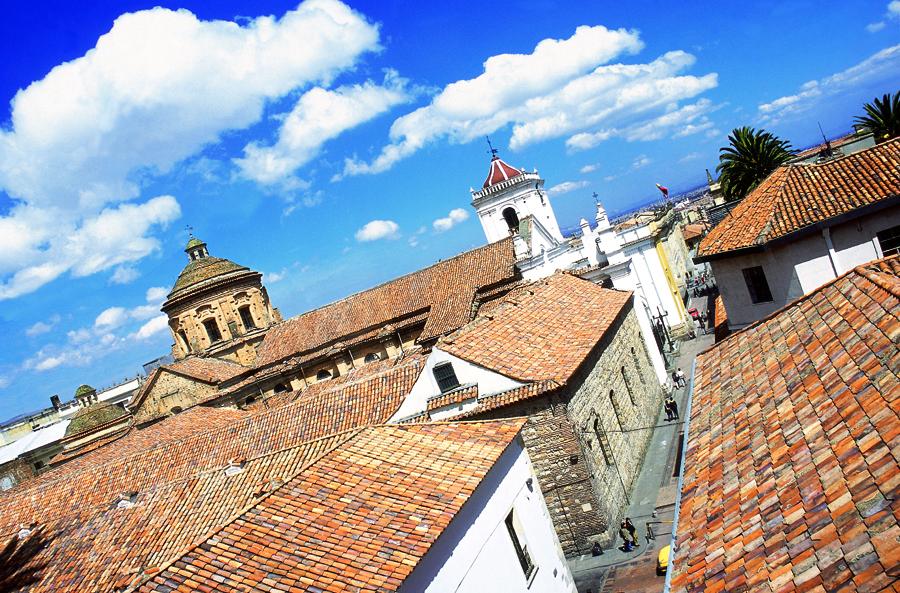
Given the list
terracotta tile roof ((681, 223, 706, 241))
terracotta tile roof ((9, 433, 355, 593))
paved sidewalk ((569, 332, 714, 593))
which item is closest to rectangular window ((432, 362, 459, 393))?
terracotta tile roof ((9, 433, 355, 593))

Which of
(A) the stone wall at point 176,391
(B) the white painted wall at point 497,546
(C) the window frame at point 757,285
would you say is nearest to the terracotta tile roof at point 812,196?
(C) the window frame at point 757,285

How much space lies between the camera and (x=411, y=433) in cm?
1509

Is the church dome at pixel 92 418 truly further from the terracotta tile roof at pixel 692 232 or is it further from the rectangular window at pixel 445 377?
the terracotta tile roof at pixel 692 232

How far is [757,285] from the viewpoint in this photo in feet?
67.9

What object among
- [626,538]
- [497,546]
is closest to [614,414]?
[626,538]

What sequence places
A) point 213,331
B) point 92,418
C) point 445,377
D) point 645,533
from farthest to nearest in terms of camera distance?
point 213,331, point 92,418, point 445,377, point 645,533

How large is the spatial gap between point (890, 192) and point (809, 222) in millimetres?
2133

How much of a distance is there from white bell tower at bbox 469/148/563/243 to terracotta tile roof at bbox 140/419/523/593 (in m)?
38.3

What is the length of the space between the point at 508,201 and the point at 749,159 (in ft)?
59.9

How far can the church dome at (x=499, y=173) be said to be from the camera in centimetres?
5247

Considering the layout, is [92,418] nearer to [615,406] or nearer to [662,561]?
[615,406]

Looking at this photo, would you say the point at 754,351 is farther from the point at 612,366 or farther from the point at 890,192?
the point at 612,366

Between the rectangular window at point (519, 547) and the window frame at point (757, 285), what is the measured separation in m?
12.0

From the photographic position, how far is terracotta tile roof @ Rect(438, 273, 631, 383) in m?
19.3
